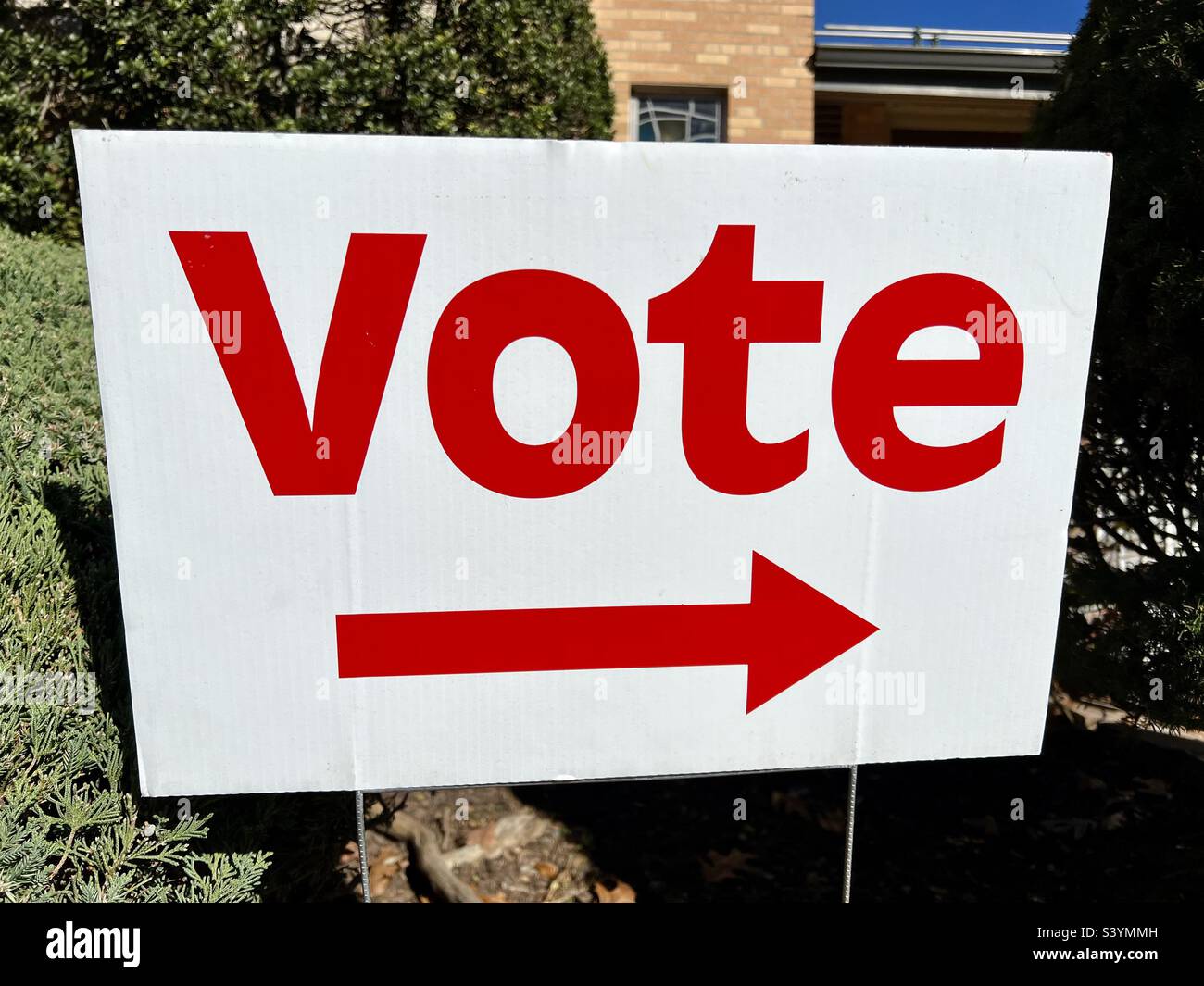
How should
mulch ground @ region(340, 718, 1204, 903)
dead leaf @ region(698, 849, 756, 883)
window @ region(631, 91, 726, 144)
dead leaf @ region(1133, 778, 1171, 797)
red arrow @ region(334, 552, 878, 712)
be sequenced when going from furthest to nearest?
1. window @ region(631, 91, 726, 144)
2. dead leaf @ region(1133, 778, 1171, 797)
3. dead leaf @ region(698, 849, 756, 883)
4. mulch ground @ region(340, 718, 1204, 903)
5. red arrow @ region(334, 552, 878, 712)

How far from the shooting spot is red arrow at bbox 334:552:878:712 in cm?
214

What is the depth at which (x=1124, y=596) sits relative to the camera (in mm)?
3162

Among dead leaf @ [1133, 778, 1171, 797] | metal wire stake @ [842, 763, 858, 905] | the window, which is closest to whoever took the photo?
metal wire stake @ [842, 763, 858, 905]

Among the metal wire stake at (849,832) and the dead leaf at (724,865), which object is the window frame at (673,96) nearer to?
the dead leaf at (724,865)

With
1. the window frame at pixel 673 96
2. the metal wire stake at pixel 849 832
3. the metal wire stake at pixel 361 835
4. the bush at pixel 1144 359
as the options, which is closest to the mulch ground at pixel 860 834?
the bush at pixel 1144 359

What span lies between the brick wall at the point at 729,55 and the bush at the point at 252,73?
2749 millimetres

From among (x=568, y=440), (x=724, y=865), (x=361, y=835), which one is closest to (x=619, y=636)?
(x=568, y=440)

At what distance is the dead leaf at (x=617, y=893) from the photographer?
369cm

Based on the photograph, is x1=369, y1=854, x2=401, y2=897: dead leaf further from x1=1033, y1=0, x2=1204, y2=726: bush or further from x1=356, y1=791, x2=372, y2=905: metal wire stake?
x1=1033, y1=0, x2=1204, y2=726: bush

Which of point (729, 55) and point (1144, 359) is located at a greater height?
point (729, 55)

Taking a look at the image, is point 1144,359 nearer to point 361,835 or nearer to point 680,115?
point 361,835

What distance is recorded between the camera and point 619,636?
2191mm

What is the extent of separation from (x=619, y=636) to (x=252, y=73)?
5494mm

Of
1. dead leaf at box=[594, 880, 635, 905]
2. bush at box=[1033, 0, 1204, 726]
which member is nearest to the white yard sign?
bush at box=[1033, 0, 1204, 726]
